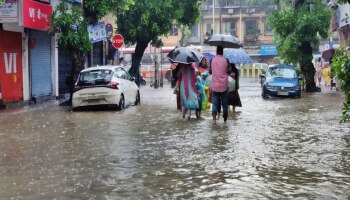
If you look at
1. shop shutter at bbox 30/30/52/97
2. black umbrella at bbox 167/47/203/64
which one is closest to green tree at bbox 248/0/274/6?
shop shutter at bbox 30/30/52/97

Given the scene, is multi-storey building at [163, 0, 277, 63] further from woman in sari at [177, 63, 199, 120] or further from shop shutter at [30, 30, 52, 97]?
woman in sari at [177, 63, 199, 120]

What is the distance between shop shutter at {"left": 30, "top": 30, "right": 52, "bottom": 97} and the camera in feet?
77.4

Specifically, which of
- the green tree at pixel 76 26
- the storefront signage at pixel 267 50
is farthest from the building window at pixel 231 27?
the green tree at pixel 76 26

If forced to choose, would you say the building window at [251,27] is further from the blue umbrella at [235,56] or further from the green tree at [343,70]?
the green tree at [343,70]

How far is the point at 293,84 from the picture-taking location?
83.3 ft

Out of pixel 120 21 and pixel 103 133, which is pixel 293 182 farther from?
pixel 120 21

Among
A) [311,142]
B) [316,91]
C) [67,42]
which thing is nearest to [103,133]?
[311,142]

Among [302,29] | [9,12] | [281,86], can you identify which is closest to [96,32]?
[9,12]

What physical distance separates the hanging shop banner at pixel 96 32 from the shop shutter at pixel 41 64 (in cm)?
205

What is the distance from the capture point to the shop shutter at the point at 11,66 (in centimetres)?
2070

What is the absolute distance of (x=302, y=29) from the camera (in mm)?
29438

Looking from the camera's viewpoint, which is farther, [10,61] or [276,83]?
[276,83]

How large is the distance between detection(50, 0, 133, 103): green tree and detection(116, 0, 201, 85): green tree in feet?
30.6

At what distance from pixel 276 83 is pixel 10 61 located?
38.4 ft
